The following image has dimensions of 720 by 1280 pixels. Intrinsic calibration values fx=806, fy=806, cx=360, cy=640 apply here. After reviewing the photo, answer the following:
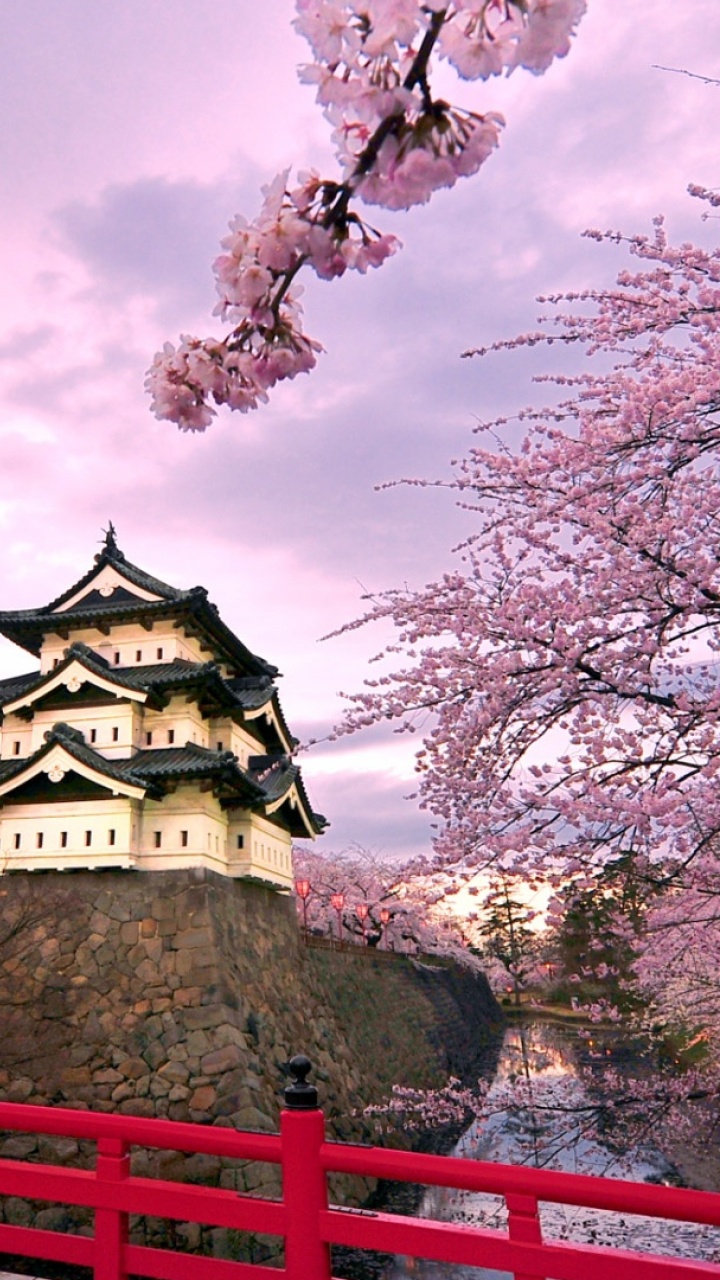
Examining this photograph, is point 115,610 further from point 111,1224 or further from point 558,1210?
point 558,1210

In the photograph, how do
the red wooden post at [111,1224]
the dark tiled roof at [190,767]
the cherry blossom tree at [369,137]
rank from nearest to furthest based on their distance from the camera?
the cherry blossom tree at [369,137]
the red wooden post at [111,1224]
the dark tiled roof at [190,767]

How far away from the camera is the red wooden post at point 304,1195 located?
124 inches

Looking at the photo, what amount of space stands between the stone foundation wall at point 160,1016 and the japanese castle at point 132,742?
0.56m

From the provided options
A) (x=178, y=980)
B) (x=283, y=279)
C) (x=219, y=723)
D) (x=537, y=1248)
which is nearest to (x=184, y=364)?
(x=283, y=279)

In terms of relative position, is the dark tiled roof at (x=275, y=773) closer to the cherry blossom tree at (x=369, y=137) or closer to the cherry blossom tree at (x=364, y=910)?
the cherry blossom tree at (x=364, y=910)

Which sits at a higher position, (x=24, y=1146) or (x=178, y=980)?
(x=178, y=980)

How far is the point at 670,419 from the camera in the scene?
5191mm

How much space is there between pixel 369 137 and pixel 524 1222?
11.5 feet

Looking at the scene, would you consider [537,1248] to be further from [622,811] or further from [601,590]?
[601,590]

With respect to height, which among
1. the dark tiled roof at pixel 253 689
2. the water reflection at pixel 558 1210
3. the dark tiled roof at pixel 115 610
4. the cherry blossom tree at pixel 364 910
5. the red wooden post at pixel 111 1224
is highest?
the dark tiled roof at pixel 115 610

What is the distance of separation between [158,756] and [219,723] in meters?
1.96

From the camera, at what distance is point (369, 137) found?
2.07 m

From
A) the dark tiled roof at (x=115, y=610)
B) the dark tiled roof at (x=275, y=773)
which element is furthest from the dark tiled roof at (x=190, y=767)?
the dark tiled roof at (x=115, y=610)

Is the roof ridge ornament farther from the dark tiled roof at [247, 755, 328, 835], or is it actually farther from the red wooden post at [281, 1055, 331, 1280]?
the red wooden post at [281, 1055, 331, 1280]
